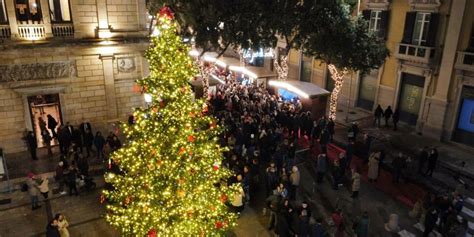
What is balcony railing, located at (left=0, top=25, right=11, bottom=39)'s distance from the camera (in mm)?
16797

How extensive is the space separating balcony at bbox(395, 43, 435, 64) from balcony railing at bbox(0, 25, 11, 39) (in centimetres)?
2057

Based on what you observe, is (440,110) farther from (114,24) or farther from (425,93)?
(114,24)

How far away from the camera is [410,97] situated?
76.1 feet

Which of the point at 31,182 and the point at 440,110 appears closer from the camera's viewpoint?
the point at 31,182

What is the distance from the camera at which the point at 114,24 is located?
1892cm

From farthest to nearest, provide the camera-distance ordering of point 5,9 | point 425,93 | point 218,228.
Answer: point 425,93
point 5,9
point 218,228

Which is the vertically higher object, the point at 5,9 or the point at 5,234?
the point at 5,9

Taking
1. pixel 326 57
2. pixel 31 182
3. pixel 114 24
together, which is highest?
pixel 114 24

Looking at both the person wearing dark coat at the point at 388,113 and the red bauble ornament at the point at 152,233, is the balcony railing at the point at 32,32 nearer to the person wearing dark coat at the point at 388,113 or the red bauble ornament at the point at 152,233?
the red bauble ornament at the point at 152,233

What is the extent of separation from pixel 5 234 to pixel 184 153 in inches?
313

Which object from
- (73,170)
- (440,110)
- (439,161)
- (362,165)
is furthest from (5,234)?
(440,110)

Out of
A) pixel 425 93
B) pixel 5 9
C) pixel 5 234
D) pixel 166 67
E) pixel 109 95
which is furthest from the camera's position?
pixel 425 93

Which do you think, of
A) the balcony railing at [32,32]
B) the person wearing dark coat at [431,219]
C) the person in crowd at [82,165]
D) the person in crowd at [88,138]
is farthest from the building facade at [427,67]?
A: the balcony railing at [32,32]

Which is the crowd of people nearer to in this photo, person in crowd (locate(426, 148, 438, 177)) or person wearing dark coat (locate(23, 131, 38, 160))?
person in crowd (locate(426, 148, 438, 177))
